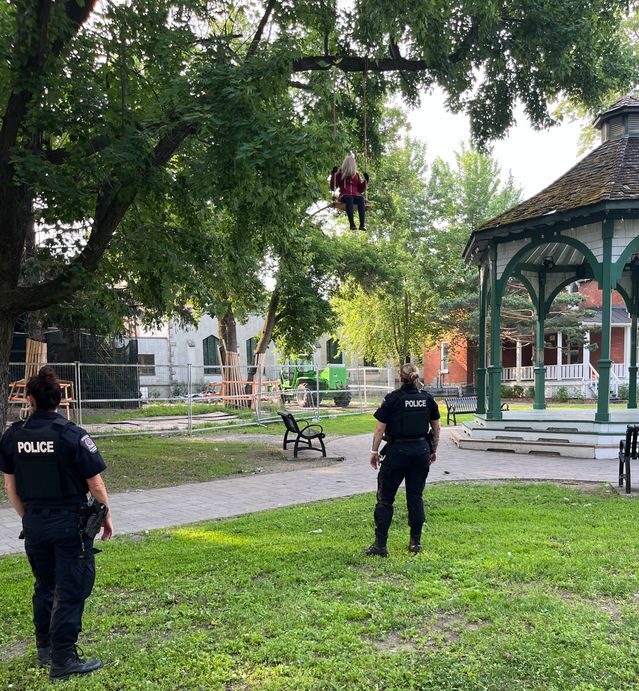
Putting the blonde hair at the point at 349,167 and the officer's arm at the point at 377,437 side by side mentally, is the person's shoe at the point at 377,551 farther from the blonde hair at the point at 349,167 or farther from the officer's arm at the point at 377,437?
the blonde hair at the point at 349,167

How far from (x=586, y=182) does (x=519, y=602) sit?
1113cm

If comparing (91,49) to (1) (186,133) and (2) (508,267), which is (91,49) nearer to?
(1) (186,133)

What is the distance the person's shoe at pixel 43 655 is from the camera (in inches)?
142

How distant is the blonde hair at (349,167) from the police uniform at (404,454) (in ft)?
13.3

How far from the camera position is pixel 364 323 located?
36719mm

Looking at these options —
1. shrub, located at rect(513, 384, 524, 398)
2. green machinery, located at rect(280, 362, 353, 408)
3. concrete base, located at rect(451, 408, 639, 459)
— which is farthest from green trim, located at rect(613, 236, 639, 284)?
shrub, located at rect(513, 384, 524, 398)

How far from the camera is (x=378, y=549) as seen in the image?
5.52 meters

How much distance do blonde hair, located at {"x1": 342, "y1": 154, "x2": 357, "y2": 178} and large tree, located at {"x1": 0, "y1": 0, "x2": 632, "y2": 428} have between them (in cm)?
49

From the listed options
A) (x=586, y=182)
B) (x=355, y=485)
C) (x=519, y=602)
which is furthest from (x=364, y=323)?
(x=519, y=602)

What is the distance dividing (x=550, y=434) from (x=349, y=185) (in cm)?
727

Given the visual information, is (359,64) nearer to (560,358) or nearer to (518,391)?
(518,391)

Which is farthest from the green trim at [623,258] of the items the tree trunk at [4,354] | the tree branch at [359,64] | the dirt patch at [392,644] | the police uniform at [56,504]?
the tree trunk at [4,354]

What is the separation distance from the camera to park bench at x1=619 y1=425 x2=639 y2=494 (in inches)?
327

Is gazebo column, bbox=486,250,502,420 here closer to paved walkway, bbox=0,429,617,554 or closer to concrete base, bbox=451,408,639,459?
concrete base, bbox=451,408,639,459
